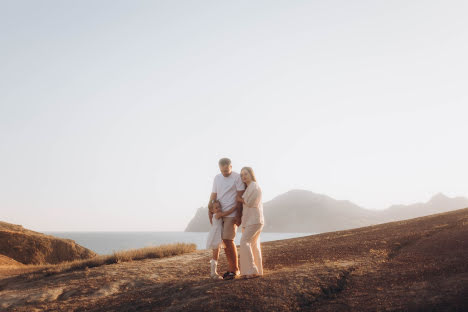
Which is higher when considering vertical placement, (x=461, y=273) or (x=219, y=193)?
(x=219, y=193)

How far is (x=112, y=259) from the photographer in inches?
465

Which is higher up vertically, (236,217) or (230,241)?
(236,217)

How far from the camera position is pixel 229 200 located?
7.93 m

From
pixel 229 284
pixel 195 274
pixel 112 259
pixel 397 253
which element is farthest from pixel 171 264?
pixel 397 253

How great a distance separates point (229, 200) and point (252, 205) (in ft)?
1.87

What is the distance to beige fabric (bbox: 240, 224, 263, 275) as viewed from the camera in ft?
24.6

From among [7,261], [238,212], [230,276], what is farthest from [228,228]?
[7,261]

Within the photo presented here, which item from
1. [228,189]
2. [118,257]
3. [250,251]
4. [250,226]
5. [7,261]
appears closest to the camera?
[250,251]

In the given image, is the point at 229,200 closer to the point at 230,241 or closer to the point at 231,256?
the point at 230,241

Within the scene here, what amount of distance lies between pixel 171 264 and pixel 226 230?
11.5 ft

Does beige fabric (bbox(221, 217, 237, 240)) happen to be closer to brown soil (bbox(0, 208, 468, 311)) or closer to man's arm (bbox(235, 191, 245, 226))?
man's arm (bbox(235, 191, 245, 226))

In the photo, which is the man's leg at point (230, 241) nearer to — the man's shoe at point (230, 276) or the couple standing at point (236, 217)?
the couple standing at point (236, 217)

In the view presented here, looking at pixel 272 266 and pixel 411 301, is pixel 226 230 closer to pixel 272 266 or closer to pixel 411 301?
pixel 272 266

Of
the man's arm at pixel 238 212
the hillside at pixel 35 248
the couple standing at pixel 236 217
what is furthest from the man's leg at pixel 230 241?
the hillside at pixel 35 248
